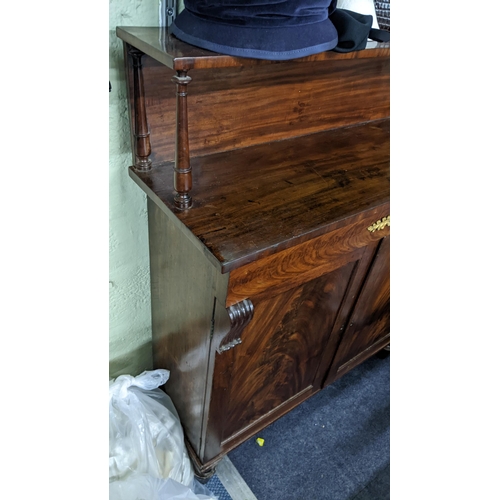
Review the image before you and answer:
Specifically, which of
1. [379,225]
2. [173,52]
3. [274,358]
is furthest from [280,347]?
[173,52]

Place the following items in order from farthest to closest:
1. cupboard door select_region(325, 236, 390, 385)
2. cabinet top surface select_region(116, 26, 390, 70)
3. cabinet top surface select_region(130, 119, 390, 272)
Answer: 1. cupboard door select_region(325, 236, 390, 385)
2. cabinet top surface select_region(130, 119, 390, 272)
3. cabinet top surface select_region(116, 26, 390, 70)

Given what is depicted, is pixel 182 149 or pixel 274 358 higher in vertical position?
pixel 182 149

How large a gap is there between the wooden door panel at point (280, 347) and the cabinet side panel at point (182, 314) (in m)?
0.10

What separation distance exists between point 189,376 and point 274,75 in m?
0.82

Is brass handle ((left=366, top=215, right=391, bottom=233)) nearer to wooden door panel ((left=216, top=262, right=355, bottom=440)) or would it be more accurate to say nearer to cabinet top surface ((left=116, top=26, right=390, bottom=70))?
wooden door panel ((left=216, top=262, right=355, bottom=440))

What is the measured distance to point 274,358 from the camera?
114 cm

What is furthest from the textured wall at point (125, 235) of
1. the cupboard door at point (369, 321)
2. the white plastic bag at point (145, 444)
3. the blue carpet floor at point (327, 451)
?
the cupboard door at point (369, 321)

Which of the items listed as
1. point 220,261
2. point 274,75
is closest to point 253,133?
point 274,75

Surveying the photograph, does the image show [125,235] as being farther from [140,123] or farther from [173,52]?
[173,52]

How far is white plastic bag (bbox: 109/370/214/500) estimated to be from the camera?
108 cm

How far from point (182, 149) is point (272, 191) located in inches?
9.3

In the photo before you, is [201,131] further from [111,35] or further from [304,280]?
[304,280]

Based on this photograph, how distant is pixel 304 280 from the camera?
94cm

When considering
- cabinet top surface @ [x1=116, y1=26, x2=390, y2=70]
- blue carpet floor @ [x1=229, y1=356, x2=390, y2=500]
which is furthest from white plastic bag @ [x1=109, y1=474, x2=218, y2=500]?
cabinet top surface @ [x1=116, y1=26, x2=390, y2=70]
